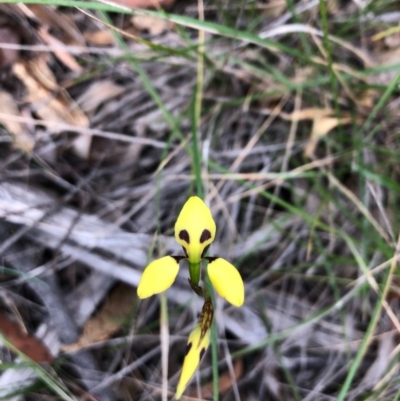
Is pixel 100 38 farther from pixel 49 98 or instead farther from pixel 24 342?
pixel 24 342

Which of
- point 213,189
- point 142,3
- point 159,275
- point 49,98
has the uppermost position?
point 142,3

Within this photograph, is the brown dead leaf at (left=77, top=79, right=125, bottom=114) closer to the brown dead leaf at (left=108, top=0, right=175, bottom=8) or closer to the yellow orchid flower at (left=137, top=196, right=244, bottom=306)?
the brown dead leaf at (left=108, top=0, right=175, bottom=8)

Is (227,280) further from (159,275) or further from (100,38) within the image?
(100,38)

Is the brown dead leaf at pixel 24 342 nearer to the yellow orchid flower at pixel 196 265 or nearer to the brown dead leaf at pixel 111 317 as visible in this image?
the brown dead leaf at pixel 111 317

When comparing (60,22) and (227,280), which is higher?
(60,22)

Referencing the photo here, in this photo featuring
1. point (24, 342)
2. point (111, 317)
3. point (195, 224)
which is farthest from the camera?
point (111, 317)

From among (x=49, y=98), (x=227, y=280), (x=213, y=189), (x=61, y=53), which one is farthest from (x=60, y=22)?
(x=227, y=280)

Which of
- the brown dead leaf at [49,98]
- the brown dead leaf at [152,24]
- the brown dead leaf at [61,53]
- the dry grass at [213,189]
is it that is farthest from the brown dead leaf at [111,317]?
the brown dead leaf at [152,24]

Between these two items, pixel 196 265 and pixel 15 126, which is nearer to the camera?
pixel 196 265

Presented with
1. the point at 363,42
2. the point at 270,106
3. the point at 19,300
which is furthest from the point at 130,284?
the point at 363,42

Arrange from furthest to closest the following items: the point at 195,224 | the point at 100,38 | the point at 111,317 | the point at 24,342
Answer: the point at 100,38
the point at 111,317
the point at 24,342
the point at 195,224
